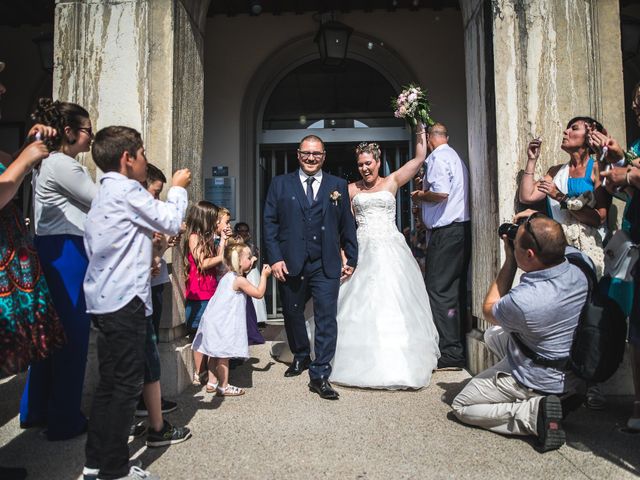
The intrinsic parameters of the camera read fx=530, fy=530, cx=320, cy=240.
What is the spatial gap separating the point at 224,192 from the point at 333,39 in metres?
2.69

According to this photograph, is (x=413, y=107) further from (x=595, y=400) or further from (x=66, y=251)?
(x=66, y=251)

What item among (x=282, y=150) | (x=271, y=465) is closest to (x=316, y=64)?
(x=282, y=150)

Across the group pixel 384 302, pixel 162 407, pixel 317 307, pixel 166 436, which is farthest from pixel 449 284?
pixel 166 436

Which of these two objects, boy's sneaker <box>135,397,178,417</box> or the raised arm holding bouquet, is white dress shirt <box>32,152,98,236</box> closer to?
boy's sneaker <box>135,397,178,417</box>

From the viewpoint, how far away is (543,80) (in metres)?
4.05

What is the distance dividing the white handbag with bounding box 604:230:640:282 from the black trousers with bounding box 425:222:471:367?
173 centimetres

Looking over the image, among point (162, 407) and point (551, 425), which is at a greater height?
point (551, 425)

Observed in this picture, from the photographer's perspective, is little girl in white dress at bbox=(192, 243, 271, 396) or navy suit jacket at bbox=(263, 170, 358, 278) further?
navy suit jacket at bbox=(263, 170, 358, 278)

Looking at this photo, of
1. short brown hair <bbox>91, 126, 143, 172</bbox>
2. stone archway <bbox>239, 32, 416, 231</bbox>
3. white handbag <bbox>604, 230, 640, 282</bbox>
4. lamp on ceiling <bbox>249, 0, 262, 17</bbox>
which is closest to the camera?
short brown hair <bbox>91, 126, 143, 172</bbox>

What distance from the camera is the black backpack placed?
108 inches

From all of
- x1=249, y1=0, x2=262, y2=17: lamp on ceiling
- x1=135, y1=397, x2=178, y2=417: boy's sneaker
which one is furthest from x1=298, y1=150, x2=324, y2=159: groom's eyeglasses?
x1=249, y1=0, x2=262, y2=17: lamp on ceiling

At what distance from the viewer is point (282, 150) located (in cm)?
858

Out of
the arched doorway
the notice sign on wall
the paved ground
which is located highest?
the arched doorway

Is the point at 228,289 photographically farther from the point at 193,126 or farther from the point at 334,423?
the point at 193,126
